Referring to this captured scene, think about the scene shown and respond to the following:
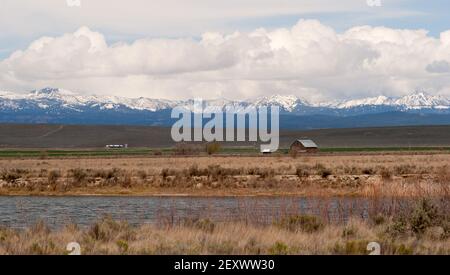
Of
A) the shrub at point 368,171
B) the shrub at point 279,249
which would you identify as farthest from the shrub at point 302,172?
the shrub at point 279,249

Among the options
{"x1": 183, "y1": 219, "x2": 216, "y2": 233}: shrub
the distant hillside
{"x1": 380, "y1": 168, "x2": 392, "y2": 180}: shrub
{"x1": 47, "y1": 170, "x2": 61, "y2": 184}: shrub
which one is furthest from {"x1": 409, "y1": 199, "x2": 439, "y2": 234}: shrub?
the distant hillside

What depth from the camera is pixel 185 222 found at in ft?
69.2

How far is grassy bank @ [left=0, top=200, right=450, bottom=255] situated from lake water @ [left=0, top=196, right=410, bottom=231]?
2.29 metres

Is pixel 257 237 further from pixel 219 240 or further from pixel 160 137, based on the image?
pixel 160 137

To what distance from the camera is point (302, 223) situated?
20766mm

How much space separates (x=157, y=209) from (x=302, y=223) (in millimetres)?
12261

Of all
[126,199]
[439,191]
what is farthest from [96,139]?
[439,191]

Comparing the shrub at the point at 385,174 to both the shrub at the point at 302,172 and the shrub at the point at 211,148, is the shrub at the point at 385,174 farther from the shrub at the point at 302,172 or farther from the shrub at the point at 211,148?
the shrub at the point at 211,148

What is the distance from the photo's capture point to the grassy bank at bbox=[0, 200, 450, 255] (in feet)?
53.8

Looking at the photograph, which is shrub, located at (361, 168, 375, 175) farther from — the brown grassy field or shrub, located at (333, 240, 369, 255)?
shrub, located at (333, 240, 369, 255)

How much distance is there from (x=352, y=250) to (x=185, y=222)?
6046 mm

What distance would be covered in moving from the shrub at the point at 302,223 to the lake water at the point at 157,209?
4.81 feet

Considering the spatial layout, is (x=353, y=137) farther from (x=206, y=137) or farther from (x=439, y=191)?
(x=439, y=191)

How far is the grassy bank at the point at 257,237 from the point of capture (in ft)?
53.8
